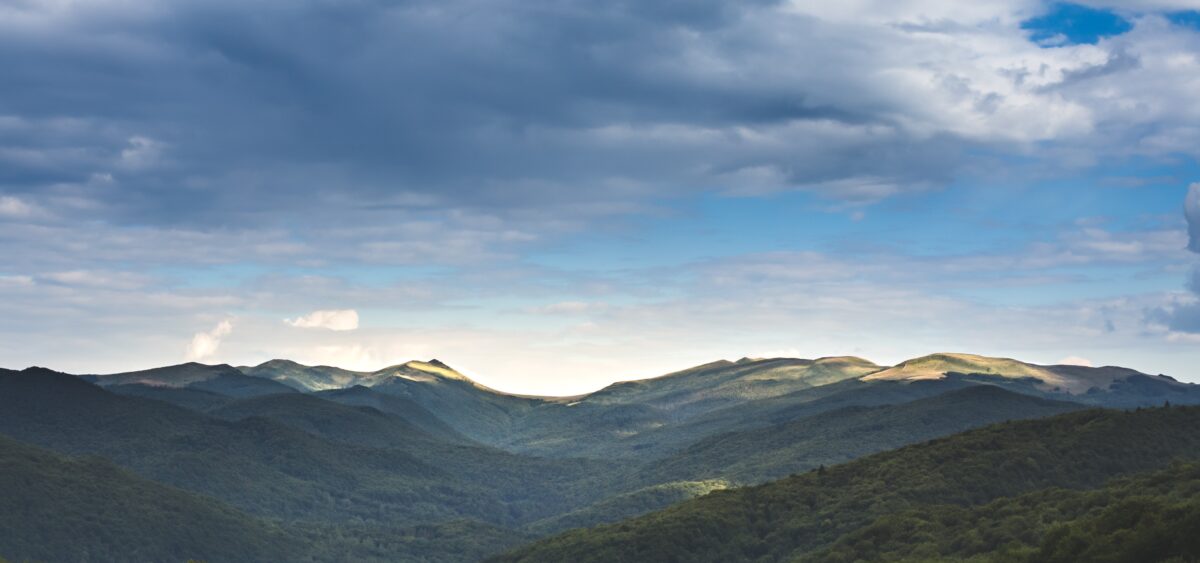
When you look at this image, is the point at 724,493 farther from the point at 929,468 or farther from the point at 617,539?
the point at 929,468

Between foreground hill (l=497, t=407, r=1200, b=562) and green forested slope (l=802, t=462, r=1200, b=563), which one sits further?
foreground hill (l=497, t=407, r=1200, b=562)

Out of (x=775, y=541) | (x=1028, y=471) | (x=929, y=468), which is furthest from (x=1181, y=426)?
(x=775, y=541)

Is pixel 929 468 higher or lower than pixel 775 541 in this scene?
higher

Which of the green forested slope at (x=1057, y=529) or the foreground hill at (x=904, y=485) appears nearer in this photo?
the green forested slope at (x=1057, y=529)

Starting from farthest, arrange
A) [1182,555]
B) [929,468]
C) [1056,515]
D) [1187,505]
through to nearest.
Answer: [929,468]
[1056,515]
[1187,505]
[1182,555]

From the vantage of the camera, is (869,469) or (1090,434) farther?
(869,469)

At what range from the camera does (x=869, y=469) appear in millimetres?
154500

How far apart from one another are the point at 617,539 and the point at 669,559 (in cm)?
1361

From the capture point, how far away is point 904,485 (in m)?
140

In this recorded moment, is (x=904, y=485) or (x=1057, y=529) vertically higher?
(x=904, y=485)

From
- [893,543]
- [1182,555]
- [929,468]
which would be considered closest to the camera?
[1182,555]

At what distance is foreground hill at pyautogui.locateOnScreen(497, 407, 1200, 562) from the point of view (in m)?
133

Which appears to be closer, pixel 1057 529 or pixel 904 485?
pixel 1057 529

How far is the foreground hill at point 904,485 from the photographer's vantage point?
13288 centimetres
